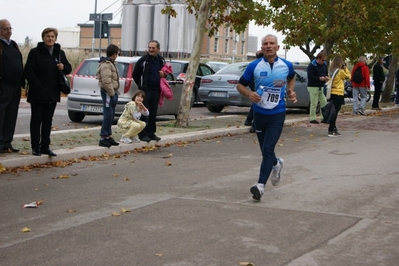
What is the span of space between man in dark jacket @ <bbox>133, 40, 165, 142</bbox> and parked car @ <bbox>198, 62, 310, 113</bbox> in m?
8.76

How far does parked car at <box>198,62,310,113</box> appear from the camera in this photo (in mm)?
24891

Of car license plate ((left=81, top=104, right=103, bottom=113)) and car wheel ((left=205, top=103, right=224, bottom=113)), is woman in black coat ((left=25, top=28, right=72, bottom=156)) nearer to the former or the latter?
car license plate ((left=81, top=104, right=103, bottom=113))

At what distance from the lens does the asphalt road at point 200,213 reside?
6781 millimetres

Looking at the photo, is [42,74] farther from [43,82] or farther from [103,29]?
[103,29]

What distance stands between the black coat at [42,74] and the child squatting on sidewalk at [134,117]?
2.53 m

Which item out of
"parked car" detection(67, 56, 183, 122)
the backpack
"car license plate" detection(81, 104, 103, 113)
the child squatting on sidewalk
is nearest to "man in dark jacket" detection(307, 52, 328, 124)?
"parked car" detection(67, 56, 183, 122)

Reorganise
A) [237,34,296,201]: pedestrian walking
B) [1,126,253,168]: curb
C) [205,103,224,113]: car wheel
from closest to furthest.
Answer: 1. [237,34,296,201]: pedestrian walking
2. [1,126,253,168]: curb
3. [205,103,224,113]: car wheel

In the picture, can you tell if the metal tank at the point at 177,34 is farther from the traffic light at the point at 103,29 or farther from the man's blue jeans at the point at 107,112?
the man's blue jeans at the point at 107,112

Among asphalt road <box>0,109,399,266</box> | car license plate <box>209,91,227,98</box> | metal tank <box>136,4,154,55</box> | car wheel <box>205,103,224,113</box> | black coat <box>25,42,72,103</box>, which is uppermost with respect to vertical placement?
metal tank <box>136,4,154,55</box>

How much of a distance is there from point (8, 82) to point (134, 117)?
299 cm

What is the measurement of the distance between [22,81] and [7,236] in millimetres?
5869

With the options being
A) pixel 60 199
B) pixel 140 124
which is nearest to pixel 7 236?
pixel 60 199

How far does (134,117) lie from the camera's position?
15.0 meters

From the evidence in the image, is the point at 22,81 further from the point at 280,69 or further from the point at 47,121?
the point at 280,69
